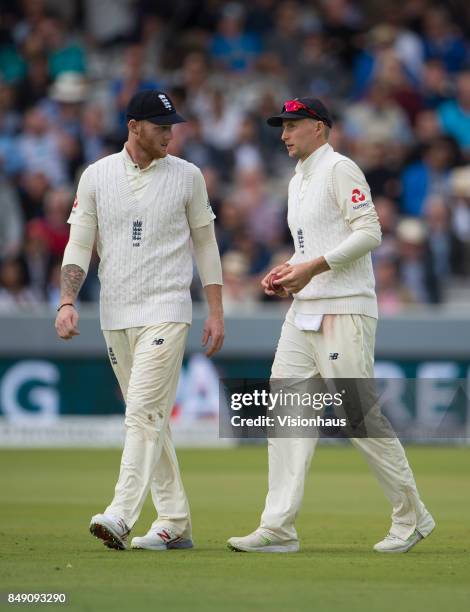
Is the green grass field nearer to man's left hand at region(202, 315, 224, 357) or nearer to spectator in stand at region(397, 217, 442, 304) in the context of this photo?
man's left hand at region(202, 315, 224, 357)

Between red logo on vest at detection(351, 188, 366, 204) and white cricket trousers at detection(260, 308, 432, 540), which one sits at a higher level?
red logo on vest at detection(351, 188, 366, 204)

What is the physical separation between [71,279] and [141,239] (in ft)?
1.45

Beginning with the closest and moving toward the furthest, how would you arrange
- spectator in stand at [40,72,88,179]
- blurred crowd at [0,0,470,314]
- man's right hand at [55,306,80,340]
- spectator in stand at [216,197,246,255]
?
1. man's right hand at [55,306,80,340]
2. blurred crowd at [0,0,470,314]
3. spectator in stand at [216,197,246,255]
4. spectator in stand at [40,72,88,179]

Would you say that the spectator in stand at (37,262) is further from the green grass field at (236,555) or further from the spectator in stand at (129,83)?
the green grass field at (236,555)

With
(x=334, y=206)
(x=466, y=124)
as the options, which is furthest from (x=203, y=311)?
(x=334, y=206)

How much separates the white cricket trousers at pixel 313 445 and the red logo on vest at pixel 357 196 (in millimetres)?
604

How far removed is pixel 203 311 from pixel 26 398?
2178 mm

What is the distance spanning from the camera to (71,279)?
7.97 m

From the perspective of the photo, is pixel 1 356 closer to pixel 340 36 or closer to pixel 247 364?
pixel 247 364

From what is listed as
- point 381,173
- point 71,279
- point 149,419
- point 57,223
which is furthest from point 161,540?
point 381,173

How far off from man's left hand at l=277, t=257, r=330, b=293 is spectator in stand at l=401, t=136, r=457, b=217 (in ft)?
36.1

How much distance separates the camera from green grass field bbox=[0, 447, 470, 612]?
19.8 feet

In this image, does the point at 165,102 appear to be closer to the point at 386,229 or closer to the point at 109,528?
the point at 109,528

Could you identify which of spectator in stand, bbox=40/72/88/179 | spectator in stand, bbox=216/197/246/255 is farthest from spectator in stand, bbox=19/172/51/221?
spectator in stand, bbox=216/197/246/255
